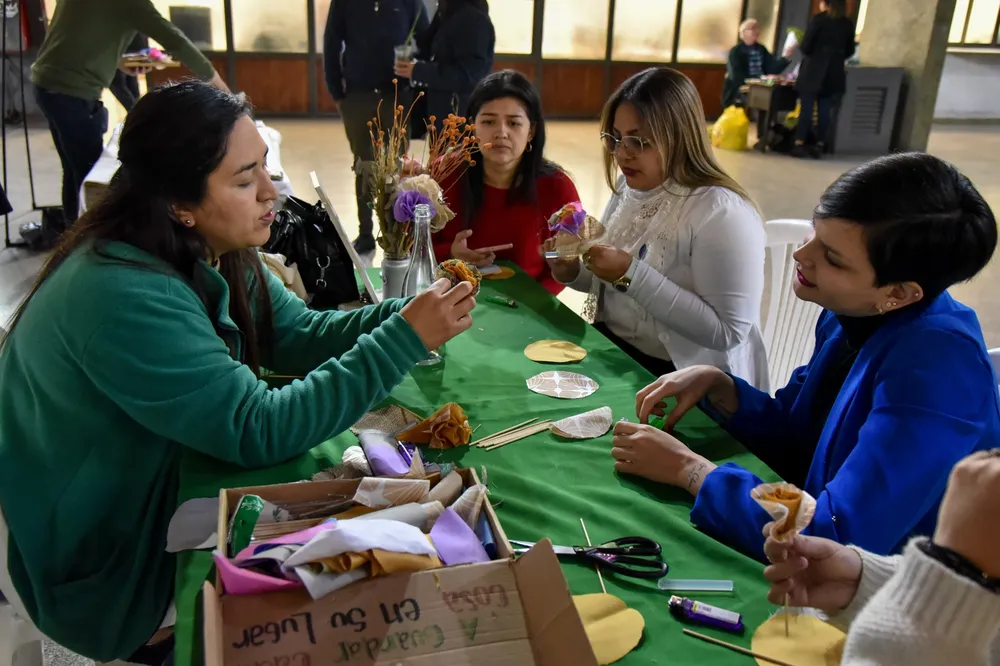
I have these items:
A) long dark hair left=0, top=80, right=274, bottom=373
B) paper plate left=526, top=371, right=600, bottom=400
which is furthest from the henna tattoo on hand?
long dark hair left=0, top=80, right=274, bottom=373

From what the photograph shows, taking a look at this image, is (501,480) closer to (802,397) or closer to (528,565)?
(528,565)

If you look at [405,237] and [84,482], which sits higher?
[405,237]

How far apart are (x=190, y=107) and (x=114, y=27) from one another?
3310 millimetres

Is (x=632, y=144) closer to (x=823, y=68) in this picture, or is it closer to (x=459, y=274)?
(x=459, y=274)

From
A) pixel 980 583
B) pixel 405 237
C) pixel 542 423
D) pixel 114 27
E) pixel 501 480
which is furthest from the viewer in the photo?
pixel 114 27

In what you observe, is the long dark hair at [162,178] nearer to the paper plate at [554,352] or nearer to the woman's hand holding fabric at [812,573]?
the paper plate at [554,352]

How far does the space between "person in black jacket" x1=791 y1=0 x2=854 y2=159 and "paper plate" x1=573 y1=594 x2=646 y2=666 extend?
8.25 metres

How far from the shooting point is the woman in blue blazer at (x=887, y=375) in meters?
1.11

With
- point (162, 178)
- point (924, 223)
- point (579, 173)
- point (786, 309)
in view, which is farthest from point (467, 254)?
point (579, 173)

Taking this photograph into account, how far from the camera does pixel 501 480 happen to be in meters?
1.26

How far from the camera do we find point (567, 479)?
127cm

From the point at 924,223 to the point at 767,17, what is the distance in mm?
10720

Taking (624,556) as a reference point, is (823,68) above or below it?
above

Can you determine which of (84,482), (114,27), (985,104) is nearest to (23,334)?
(84,482)
